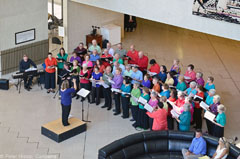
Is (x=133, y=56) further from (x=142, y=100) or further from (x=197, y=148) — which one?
(x=197, y=148)

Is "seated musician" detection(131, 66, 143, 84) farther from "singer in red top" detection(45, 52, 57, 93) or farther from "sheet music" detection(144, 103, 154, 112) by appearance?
"singer in red top" detection(45, 52, 57, 93)

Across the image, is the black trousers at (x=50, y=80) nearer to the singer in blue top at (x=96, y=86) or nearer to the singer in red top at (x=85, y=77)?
the singer in red top at (x=85, y=77)

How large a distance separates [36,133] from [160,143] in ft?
13.3

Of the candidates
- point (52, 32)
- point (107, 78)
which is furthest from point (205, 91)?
point (52, 32)

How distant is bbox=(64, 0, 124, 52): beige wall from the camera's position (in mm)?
18750

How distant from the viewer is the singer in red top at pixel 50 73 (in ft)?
50.2

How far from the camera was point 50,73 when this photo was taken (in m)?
15.5

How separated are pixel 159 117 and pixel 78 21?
9.22m

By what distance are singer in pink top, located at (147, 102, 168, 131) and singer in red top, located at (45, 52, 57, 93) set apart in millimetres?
5286

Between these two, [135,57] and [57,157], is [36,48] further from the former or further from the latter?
[57,157]

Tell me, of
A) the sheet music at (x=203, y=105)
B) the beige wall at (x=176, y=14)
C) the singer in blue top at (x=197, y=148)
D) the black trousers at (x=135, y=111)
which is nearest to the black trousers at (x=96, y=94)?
the black trousers at (x=135, y=111)

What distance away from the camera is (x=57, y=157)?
11.6m

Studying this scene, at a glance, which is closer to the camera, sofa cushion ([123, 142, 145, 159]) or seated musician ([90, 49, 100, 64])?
sofa cushion ([123, 142, 145, 159])

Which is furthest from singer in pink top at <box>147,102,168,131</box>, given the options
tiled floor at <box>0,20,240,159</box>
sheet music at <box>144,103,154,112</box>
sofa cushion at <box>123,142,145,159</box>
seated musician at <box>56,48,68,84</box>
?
seated musician at <box>56,48,68,84</box>
